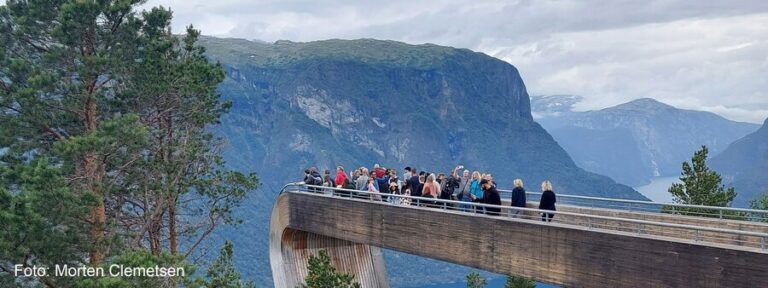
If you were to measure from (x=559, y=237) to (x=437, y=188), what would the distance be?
5140 millimetres

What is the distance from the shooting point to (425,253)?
61.5 feet

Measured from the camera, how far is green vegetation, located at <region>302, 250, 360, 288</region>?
2444cm

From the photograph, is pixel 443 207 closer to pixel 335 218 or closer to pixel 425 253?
pixel 425 253

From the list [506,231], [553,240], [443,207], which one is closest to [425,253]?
[443,207]

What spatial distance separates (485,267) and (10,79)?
1380 cm

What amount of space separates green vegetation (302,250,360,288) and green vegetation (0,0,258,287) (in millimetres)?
4193

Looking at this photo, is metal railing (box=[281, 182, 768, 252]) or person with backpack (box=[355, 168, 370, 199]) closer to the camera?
metal railing (box=[281, 182, 768, 252])

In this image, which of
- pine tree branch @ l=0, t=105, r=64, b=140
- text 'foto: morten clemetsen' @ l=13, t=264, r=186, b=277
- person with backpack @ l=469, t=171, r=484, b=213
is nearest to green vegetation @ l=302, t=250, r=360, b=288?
person with backpack @ l=469, t=171, r=484, b=213

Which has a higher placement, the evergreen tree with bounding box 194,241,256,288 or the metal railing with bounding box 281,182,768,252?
the metal railing with bounding box 281,182,768,252

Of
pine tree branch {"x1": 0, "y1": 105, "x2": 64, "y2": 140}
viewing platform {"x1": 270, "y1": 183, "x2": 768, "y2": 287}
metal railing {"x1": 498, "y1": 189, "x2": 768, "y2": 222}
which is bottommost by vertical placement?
viewing platform {"x1": 270, "y1": 183, "x2": 768, "y2": 287}

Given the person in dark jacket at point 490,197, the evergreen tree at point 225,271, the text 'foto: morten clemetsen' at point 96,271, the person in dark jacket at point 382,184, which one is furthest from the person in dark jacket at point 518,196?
the evergreen tree at point 225,271

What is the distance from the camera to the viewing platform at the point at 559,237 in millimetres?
12430

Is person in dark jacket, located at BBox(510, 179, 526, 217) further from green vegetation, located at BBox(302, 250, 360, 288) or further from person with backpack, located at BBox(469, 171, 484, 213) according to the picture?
green vegetation, located at BBox(302, 250, 360, 288)

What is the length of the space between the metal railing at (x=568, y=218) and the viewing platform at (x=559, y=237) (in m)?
0.03
